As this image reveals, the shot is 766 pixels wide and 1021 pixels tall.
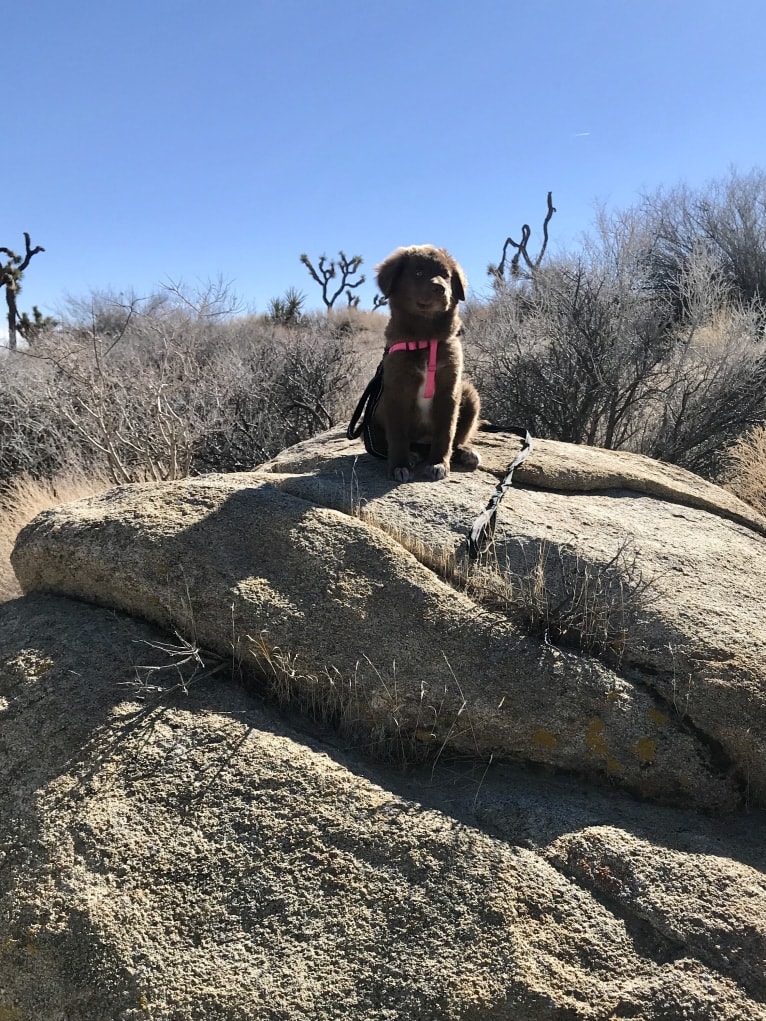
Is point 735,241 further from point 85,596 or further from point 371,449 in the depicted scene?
point 85,596

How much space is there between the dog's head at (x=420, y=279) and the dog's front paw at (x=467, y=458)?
3.25ft

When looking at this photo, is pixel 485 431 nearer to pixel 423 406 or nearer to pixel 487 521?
pixel 423 406

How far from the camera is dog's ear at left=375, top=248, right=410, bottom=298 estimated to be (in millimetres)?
5109

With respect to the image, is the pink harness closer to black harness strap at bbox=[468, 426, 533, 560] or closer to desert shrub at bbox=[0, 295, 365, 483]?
black harness strap at bbox=[468, 426, 533, 560]

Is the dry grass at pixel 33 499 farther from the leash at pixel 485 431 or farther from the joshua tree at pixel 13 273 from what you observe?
the joshua tree at pixel 13 273

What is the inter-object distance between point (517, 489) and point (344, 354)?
841 centimetres

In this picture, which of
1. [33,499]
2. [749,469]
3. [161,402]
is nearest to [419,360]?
[161,402]

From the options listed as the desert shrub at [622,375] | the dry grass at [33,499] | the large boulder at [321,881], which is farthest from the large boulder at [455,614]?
the desert shrub at [622,375]

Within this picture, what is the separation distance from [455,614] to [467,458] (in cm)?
203

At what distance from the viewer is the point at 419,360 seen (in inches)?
201

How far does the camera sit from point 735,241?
1750 centimetres

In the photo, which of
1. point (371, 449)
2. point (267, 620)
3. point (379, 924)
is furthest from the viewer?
point (371, 449)

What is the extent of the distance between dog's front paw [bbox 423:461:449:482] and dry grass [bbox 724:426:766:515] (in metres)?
4.04

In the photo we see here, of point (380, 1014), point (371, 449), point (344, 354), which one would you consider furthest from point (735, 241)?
point (380, 1014)
